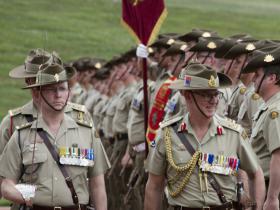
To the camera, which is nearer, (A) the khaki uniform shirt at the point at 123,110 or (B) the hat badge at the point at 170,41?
(B) the hat badge at the point at 170,41

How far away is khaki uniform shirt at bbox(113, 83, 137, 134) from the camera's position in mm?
18250

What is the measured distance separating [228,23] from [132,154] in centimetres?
2170

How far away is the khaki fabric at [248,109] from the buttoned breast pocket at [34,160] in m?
2.75

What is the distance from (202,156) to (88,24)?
28.8 meters

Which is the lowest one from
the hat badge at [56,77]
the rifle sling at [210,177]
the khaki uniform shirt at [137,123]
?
the rifle sling at [210,177]

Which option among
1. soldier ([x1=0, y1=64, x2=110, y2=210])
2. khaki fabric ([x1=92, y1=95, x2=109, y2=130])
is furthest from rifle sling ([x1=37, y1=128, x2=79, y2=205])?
khaki fabric ([x1=92, y1=95, x2=109, y2=130])

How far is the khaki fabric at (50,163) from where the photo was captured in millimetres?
10336

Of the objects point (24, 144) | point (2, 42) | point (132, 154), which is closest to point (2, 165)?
point (24, 144)

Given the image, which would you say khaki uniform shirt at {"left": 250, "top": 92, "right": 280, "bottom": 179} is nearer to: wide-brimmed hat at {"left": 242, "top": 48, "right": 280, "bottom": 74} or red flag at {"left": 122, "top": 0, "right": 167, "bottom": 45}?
wide-brimmed hat at {"left": 242, "top": 48, "right": 280, "bottom": 74}

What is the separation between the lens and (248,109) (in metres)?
12.6

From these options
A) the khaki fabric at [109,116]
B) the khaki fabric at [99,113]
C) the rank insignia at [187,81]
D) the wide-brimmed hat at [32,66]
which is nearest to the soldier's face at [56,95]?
the rank insignia at [187,81]

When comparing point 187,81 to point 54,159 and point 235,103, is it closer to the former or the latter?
point 54,159

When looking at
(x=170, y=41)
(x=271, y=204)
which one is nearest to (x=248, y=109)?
(x=271, y=204)

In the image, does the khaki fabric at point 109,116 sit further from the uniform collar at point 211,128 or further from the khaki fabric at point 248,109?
the uniform collar at point 211,128
